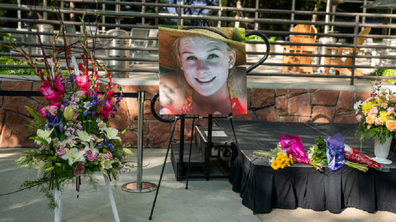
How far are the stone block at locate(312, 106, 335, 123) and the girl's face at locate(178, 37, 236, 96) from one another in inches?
114

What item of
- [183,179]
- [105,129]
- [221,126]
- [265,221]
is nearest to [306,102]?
[221,126]

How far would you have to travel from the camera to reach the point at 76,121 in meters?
2.74

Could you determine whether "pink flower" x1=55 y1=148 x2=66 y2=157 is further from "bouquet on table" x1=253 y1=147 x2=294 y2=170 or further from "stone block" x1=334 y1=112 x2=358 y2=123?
"stone block" x1=334 y1=112 x2=358 y2=123

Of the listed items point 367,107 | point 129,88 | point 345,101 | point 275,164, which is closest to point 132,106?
point 129,88

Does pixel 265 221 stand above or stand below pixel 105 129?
below

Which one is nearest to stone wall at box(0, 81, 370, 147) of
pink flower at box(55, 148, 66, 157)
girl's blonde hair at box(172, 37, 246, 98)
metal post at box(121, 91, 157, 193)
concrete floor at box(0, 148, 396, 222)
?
concrete floor at box(0, 148, 396, 222)

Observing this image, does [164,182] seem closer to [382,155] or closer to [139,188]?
[139,188]

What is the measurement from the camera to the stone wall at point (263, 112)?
553 centimetres

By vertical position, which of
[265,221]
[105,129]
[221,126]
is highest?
[105,129]

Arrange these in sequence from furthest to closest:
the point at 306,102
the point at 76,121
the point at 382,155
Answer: the point at 306,102
the point at 382,155
the point at 76,121

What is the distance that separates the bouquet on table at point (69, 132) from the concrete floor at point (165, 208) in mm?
762

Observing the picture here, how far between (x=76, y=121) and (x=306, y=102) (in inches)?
168

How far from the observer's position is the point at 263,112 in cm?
601

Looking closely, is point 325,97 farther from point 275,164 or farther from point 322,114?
point 275,164
